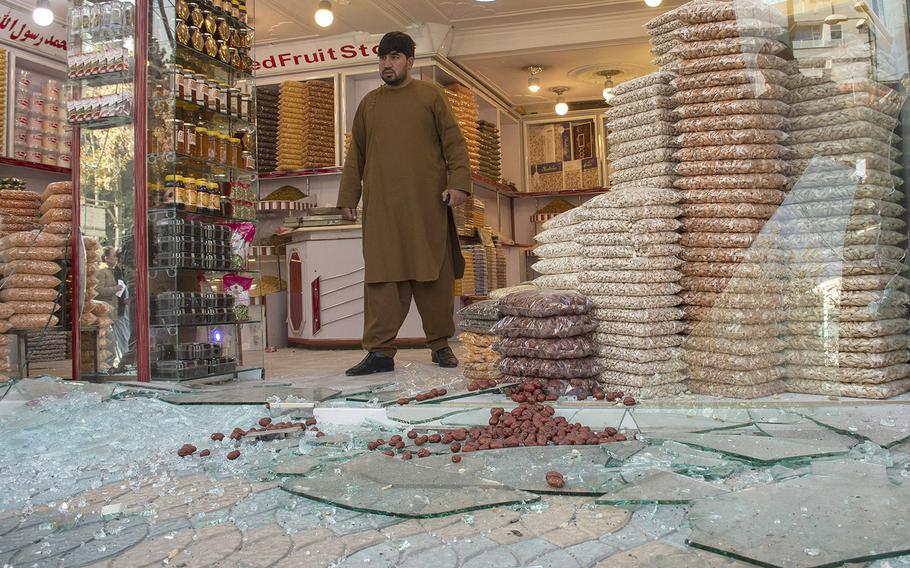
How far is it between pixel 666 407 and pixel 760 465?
1.97ft

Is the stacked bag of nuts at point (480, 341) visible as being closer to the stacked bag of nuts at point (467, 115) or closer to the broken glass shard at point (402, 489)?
the broken glass shard at point (402, 489)

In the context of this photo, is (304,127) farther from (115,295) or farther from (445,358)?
(445,358)

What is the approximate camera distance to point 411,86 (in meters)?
3.82

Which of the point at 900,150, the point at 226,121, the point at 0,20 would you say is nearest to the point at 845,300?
the point at 900,150

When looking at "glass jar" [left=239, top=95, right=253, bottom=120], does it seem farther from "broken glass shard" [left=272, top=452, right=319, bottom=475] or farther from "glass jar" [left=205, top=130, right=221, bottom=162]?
"broken glass shard" [left=272, top=452, right=319, bottom=475]

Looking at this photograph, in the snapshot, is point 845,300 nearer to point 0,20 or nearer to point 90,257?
point 90,257

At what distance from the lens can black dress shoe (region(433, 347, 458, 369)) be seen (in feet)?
12.4

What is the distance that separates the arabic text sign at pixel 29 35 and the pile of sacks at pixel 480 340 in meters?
5.51

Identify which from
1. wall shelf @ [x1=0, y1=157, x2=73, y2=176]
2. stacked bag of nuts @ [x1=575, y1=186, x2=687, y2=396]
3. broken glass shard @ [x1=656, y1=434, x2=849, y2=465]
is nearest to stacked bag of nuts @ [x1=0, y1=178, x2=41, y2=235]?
wall shelf @ [x1=0, y1=157, x2=73, y2=176]

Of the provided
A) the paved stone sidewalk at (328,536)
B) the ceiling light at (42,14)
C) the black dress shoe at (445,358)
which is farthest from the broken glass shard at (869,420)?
the ceiling light at (42,14)

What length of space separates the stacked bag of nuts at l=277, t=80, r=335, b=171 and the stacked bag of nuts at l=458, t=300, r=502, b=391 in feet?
14.1

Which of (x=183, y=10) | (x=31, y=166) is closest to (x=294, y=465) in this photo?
(x=183, y=10)

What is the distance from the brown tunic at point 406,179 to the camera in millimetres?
3639

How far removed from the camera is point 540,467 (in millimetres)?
1730
